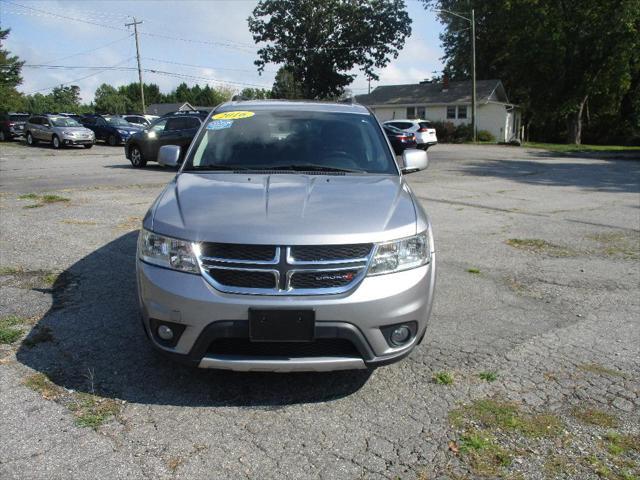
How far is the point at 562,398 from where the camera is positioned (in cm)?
343

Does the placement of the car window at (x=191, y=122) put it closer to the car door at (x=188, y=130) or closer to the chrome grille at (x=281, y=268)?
the car door at (x=188, y=130)

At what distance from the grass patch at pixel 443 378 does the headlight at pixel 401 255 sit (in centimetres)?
79

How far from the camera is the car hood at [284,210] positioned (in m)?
3.13

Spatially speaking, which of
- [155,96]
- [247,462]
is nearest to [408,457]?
[247,462]

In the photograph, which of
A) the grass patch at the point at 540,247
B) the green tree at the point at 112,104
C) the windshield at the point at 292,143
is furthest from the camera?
the green tree at the point at 112,104

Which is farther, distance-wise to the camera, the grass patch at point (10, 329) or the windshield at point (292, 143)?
the windshield at point (292, 143)

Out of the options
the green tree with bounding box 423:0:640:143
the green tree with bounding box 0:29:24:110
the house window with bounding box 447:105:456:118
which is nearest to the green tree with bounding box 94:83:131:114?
the green tree with bounding box 0:29:24:110

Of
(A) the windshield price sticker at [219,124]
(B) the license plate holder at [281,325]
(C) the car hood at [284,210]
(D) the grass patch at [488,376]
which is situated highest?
(A) the windshield price sticker at [219,124]

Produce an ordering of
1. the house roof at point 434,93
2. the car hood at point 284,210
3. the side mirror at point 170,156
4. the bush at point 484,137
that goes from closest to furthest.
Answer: the car hood at point 284,210
the side mirror at point 170,156
the bush at point 484,137
the house roof at point 434,93

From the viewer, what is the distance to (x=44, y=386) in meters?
3.40

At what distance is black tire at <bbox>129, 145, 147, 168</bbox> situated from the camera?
18188 millimetres

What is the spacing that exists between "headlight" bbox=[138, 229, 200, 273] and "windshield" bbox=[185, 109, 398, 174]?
1222mm

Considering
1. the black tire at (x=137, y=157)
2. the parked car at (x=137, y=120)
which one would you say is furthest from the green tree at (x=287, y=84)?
the black tire at (x=137, y=157)

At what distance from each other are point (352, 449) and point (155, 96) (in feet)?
456
